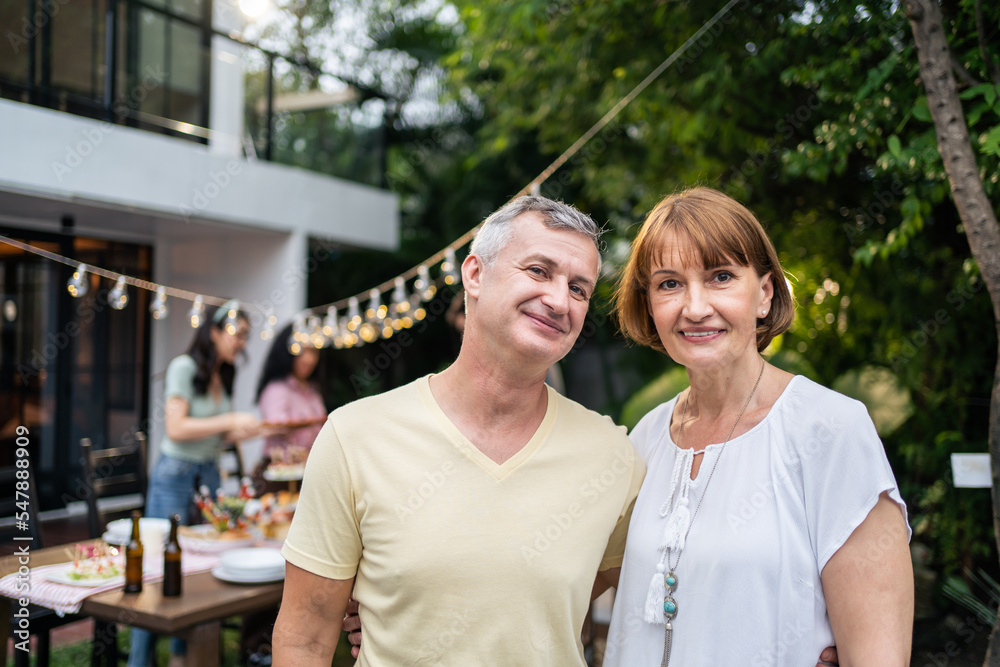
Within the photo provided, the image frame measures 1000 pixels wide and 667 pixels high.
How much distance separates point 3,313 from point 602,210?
6542 millimetres

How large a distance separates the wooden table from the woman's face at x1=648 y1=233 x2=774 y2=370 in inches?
74.3

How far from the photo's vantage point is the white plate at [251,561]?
9.21ft

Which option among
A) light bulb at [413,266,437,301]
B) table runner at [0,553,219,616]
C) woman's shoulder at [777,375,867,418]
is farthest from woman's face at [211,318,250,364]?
woman's shoulder at [777,375,867,418]

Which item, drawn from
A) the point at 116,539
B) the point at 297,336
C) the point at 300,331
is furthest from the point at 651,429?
the point at 300,331

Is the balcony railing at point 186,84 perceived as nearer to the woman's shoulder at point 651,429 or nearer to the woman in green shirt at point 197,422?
the woman in green shirt at point 197,422

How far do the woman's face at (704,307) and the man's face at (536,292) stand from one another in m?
0.19

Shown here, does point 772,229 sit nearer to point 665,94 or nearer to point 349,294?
point 665,94

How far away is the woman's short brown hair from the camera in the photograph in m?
1.65

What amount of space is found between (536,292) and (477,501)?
0.46 meters

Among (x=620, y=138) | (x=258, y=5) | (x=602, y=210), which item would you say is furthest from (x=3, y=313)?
(x=602, y=210)

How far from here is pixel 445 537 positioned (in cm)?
152

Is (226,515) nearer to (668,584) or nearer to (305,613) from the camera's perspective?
(305,613)

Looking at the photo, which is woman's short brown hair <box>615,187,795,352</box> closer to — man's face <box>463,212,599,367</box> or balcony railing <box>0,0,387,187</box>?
man's face <box>463,212,599,367</box>

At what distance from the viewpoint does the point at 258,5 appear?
7012 millimetres
